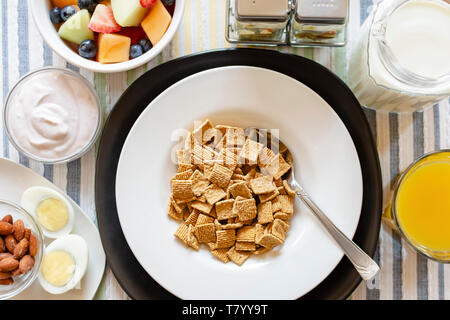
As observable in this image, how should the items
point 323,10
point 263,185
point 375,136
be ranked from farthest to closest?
point 375,136, point 263,185, point 323,10

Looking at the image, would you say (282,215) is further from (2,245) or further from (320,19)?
(2,245)

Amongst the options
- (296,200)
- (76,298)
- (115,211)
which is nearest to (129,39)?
(115,211)

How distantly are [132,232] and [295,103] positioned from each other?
0.45 m

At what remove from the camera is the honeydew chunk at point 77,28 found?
0.88 meters

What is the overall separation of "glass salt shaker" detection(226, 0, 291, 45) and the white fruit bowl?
13cm

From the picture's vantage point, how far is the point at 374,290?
0.98 meters

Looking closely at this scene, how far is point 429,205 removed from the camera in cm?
A: 93

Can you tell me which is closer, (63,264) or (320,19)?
(320,19)

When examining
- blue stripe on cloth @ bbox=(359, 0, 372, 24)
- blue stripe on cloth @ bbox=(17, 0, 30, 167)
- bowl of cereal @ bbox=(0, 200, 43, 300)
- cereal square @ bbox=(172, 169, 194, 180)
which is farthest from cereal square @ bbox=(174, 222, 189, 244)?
blue stripe on cloth @ bbox=(359, 0, 372, 24)

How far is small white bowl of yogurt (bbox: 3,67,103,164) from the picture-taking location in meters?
0.93

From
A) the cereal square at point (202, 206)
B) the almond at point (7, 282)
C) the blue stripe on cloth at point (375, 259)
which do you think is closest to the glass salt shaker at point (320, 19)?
the blue stripe on cloth at point (375, 259)

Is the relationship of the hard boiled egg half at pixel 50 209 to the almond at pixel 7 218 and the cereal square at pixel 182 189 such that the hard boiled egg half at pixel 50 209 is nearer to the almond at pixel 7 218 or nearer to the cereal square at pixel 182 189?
the almond at pixel 7 218

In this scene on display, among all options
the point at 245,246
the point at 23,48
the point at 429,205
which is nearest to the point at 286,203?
the point at 245,246

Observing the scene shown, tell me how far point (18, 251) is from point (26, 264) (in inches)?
1.3
